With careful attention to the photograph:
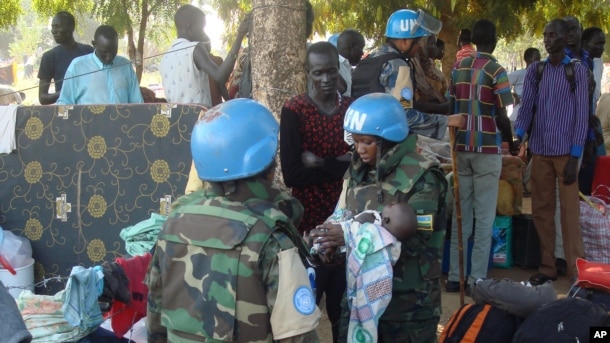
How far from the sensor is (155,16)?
7.90 m

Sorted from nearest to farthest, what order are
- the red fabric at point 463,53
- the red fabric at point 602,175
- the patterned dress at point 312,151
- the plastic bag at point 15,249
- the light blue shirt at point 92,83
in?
the patterned dress at point 312,151 → the plastic bag at point 15,249 → the light blue shirt at point 92,83 → the red fabric at point 463,53 → the red fabric at point 602,175

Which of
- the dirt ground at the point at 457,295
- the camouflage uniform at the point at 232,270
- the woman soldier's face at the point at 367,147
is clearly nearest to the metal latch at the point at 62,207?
the dirt ground at the point at 457,295

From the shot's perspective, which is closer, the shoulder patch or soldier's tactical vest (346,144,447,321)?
the shoulder patch

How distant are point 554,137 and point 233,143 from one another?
393 centimetres

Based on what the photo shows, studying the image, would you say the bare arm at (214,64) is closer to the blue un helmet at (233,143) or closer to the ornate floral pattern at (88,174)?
the ornate floral pattern at (88,174)

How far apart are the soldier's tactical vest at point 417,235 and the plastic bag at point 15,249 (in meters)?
2.83

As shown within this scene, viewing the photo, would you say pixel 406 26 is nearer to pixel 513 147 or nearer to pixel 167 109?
pixel 167 109

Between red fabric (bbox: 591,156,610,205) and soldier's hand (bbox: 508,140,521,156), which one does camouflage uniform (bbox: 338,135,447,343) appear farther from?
red fabric (bbox: 591,156,610,205)

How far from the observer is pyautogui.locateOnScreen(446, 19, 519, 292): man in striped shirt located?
17.5 ft

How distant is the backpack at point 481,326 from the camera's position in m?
3.35

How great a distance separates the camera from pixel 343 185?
3.44 metres

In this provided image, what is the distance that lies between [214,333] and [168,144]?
8.61 feet

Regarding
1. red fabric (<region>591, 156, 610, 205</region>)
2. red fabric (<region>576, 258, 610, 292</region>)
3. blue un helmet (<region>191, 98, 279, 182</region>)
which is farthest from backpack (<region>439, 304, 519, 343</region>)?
red fabric (<region>591, 156, 610, 205</region>)

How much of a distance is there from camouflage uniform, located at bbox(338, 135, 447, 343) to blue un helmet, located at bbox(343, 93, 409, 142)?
0.21 feet
